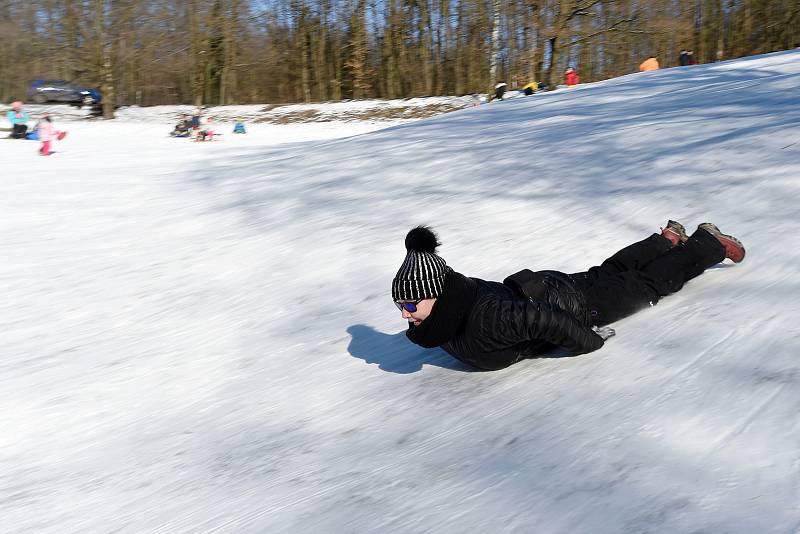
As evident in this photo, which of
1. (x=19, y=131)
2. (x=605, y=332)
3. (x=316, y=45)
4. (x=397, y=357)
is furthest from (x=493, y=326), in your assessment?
(x=316, y=45)

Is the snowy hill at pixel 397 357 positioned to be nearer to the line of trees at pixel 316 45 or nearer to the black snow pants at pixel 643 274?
the black snow pants at pixel 643 274

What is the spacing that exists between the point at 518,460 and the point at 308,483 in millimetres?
731

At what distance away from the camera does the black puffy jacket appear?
3094 millimetres

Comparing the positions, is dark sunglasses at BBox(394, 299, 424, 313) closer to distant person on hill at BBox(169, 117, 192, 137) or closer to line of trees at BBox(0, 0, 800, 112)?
distant person on hill at BBox(169, 117, 192, 137)

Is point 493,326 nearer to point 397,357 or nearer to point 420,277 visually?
point 420,277

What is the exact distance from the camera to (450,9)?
3806 cm

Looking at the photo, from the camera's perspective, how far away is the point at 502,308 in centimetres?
312

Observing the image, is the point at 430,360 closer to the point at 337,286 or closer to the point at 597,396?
the point at 597,396

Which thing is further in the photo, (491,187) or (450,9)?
(450,9)

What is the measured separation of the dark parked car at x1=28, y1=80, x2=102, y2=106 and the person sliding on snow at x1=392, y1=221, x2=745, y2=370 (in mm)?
35418

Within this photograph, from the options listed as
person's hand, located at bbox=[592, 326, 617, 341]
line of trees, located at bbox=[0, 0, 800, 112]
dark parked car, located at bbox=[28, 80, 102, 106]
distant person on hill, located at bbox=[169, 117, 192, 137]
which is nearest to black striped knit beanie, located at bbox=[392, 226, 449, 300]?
person's hand, located at bbox=[592, 326, 617, 341]

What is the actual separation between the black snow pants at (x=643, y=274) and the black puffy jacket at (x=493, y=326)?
377 mm

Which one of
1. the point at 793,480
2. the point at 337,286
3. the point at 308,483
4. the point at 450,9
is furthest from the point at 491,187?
the point at 450,9

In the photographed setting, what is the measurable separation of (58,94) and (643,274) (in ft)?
119
